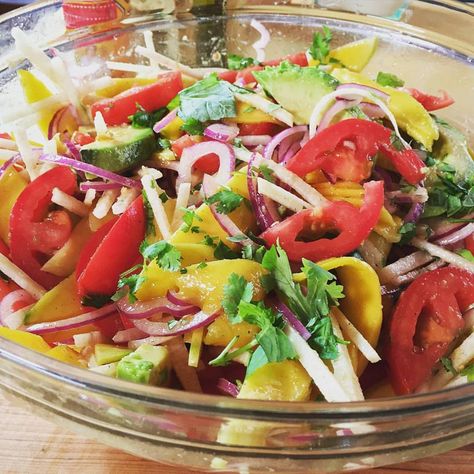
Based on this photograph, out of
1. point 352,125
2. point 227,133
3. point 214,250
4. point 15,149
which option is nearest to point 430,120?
point 352,125

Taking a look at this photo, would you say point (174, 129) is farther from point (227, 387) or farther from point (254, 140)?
point (227, 387)

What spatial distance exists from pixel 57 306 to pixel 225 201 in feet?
1.40

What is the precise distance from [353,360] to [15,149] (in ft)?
3.19

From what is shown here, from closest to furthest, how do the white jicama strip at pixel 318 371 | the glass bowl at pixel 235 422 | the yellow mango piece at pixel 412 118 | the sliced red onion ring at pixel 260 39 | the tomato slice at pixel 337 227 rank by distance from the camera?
the glass bowl at pixel 235 422 < the white jicama strip at pixel 318 371 < the tomato slice at pixel 337 227 < the yellow mango piece at pixel 412 118 < the sliced red onion ring at pixel 260 39

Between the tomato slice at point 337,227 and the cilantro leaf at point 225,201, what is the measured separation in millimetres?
86

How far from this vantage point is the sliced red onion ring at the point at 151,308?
1.22 metres

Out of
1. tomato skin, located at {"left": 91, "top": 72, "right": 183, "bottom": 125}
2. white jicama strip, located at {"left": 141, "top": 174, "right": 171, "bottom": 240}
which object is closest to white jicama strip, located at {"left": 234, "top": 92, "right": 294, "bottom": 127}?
tomato skin, located at {"left": 91, "top": 72, "right": 183, "bottom": 125}

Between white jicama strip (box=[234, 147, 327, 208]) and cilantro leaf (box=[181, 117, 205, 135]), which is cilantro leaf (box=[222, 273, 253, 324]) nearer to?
white jicama strip (box=[234, 147, 327, 208])

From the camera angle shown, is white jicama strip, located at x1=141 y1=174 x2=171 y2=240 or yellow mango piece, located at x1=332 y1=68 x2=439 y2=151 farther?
yellow mango piece, located at x1=332 y1=68 x2=439 y2=151

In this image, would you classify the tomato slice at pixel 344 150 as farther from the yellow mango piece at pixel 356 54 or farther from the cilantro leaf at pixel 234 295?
the yellow mango piece at pixel 356 54

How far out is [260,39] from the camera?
7.59 ft

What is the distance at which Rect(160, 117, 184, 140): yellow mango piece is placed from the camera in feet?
5.14

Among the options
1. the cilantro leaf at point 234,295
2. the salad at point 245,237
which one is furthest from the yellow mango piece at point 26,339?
the cilantro leaf at point 234,295

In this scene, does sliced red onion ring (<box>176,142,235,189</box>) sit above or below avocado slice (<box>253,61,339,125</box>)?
below
